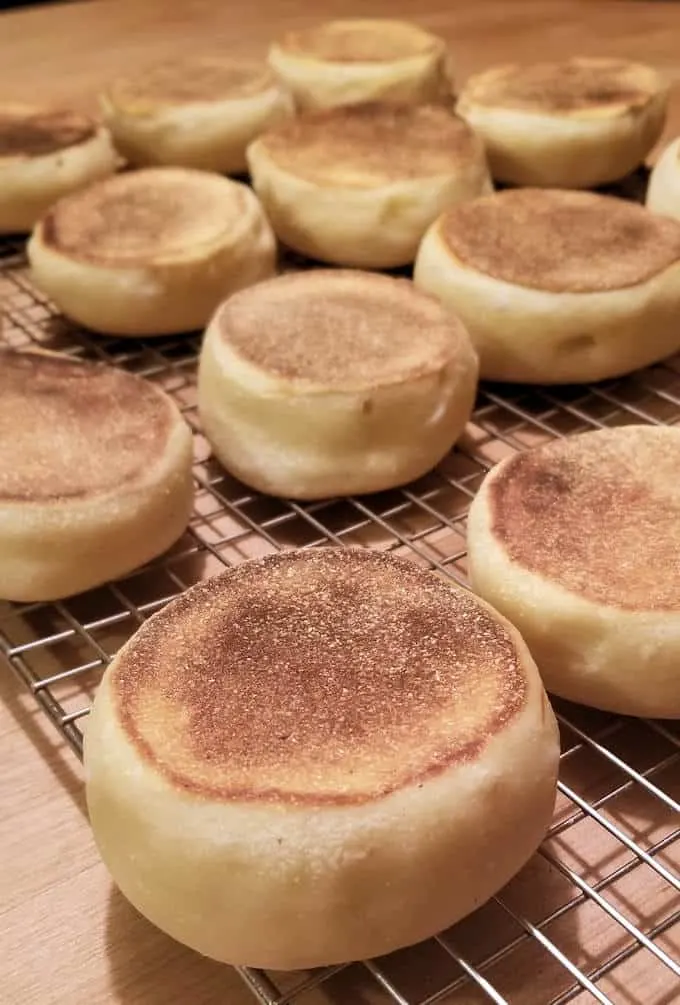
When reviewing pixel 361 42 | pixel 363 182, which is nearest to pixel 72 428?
pixel 363 182

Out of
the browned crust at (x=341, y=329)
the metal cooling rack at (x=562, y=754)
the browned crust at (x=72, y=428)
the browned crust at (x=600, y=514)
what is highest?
the browned crust at (x=72, y=428)

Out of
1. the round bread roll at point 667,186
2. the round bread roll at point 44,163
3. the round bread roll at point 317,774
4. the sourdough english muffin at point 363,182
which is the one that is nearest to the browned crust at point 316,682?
the round bread roll at point 317,774

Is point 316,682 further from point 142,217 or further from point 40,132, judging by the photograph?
point 40,132

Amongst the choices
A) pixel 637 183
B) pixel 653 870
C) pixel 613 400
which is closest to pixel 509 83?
pixel 637 183

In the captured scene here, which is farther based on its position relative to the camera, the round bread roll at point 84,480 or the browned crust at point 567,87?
the browned crust at point 567,87

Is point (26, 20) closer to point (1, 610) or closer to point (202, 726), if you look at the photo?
point (1, 610)

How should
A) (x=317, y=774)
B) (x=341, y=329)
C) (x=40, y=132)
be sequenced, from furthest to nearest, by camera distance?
1. (x=40, y=132)
2. (x=341, y=329)
3. (x=317, y=774)

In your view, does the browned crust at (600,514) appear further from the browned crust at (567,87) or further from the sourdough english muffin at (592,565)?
the browned crust at (567,87)
